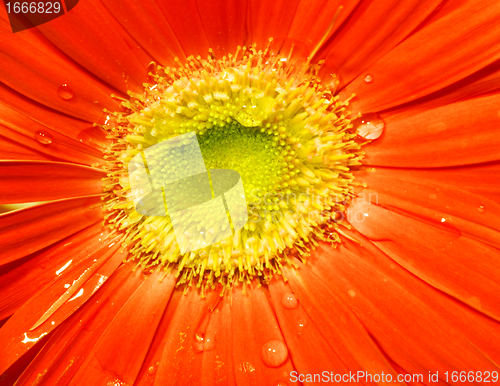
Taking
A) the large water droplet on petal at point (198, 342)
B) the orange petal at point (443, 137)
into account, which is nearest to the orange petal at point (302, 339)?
the large water droplet on petal at point (198, 342)

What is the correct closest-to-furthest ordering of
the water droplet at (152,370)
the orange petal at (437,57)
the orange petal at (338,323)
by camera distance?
the orange petal at (437,57), the orange petal at (338,323), the water droplet at (152,370)

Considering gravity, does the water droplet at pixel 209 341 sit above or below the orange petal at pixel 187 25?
below

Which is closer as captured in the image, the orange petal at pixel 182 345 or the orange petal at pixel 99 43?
the orange petal at pixel 99 43

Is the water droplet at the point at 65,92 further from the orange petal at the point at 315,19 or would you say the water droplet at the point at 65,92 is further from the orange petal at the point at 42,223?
the orange petal at the point at 315,19

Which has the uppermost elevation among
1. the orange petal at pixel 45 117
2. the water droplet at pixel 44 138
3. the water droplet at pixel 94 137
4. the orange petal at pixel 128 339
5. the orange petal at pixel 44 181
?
the orange petal at pixel 45 117

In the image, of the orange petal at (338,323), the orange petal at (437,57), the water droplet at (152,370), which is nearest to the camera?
the orange petal at (437,57)

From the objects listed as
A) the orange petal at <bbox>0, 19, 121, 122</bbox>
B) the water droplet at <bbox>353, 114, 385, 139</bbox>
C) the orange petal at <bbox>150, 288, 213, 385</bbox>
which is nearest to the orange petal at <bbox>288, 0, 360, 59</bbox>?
the water droplet at <bbox>353, 114, 385, 139</bbox>
